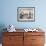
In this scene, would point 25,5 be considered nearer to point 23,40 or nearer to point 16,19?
point 16,19

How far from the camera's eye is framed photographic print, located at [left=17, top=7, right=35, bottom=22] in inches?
172

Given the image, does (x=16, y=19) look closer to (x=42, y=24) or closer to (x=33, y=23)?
(x=33, y=23)

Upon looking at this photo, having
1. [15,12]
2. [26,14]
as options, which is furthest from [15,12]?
[26,14]

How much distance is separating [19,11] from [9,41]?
3.52 feet

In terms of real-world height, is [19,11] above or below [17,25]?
above

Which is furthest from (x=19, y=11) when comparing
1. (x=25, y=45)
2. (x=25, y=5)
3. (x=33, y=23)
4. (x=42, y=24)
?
(x=25, y=45)

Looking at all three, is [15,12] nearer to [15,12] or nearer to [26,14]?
[15,12]

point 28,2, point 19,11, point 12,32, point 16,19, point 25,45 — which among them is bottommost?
point 25,45

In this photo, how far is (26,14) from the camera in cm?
438

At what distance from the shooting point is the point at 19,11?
171 inches

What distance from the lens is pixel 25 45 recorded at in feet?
12.8

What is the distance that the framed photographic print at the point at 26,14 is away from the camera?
14.3 feet

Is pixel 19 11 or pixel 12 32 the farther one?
pixel 19 11

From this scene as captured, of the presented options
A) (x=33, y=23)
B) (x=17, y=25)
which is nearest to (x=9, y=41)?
(x=17, y=25)
